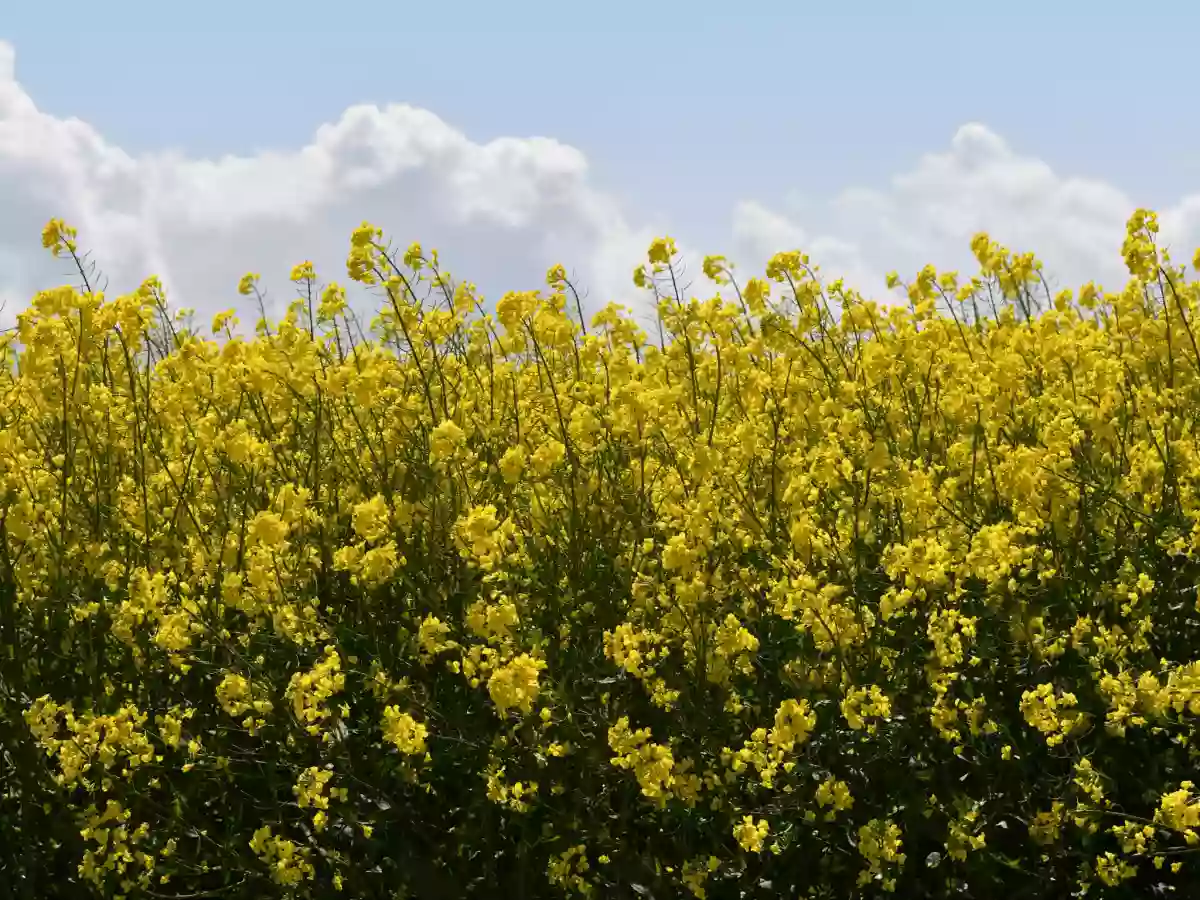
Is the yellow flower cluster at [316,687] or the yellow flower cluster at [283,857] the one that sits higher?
the yellow flower cluster at [316,687]

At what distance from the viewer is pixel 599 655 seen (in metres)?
3.54

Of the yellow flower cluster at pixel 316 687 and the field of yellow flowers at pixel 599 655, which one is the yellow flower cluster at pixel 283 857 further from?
the yellow flower cluster at pixel 316 687

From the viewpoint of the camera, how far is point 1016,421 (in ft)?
15.0

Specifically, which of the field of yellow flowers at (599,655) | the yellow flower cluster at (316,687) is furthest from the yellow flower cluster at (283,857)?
the yellow flower cluster at (316,687)

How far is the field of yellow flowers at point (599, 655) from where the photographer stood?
3385 mm

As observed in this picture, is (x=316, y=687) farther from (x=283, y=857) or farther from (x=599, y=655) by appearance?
(x=599, y=655)

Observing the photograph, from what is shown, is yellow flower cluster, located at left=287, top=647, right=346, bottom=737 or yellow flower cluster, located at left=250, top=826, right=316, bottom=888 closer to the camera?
yellow flower cluster, located at left=287, top=647, right=346, bottom=737

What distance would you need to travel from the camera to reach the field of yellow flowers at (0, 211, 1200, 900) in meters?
3.38

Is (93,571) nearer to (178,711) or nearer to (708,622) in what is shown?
(178,711)

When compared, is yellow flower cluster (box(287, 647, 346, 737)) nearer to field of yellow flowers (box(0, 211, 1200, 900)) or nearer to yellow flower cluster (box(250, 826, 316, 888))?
field of yellow flowers (box(0, 211, 1200, 900))

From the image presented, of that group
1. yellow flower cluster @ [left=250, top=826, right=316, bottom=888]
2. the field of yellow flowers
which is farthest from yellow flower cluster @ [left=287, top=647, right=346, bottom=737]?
yellow flower cluster @ [left=250, top=826, right=316, bottom=888]

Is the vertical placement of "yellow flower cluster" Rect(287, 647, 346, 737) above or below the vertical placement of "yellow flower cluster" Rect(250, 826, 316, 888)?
above

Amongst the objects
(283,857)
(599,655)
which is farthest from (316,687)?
(599,655)

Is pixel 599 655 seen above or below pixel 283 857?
above
